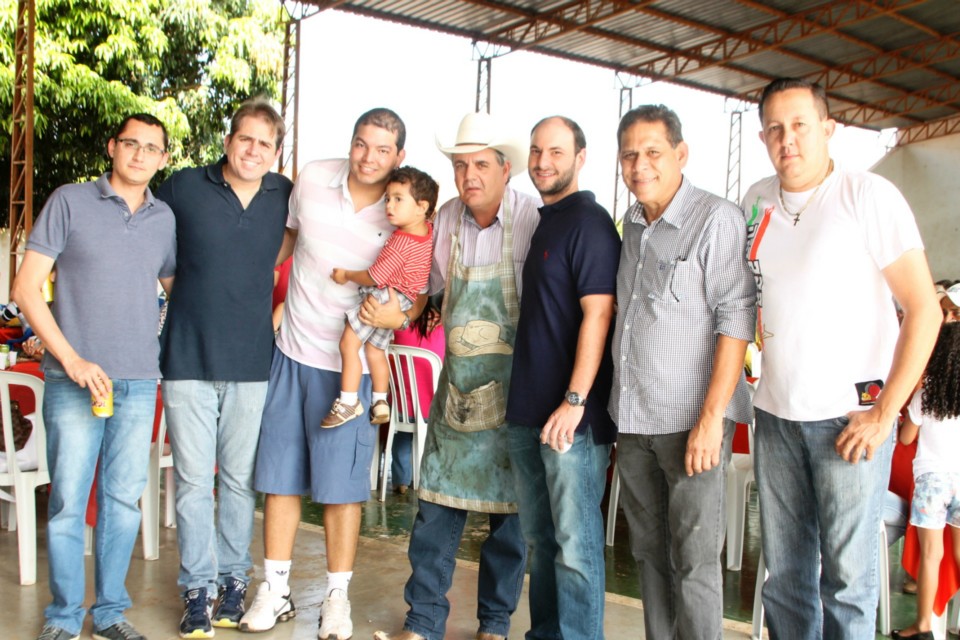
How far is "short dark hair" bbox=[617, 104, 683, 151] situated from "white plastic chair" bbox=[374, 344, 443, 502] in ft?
9.73

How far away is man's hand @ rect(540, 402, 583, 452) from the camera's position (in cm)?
264

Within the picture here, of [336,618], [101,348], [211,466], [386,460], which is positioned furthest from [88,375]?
[386,460]

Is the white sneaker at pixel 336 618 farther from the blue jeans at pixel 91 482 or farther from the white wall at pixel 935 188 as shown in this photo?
the white wall at pixel 935 188

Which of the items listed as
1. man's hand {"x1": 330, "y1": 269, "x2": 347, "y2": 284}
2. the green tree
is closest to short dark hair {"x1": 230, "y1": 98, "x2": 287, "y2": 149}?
man's hand {"x1": 330, "y1": 269, "x2": 347, "y2": 284}

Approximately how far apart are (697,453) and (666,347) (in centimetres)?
30

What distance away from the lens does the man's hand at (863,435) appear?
2.23m

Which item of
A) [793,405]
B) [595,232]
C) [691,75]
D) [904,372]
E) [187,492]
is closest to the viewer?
[904,372]

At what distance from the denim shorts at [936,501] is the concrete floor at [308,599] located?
0.78 meters

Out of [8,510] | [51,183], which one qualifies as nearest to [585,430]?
[8,510]

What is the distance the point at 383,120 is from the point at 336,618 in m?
1.76

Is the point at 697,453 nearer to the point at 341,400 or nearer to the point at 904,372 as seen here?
the point at 904,372

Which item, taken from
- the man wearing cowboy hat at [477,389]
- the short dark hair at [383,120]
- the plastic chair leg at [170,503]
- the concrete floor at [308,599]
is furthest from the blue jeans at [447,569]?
the plastic chair leg at [170,503]

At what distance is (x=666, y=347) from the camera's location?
2.47 meters

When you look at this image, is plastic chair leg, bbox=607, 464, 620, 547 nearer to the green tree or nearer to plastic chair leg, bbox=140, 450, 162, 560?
plastic chair leg, bbox=140, 450, 162, 560
